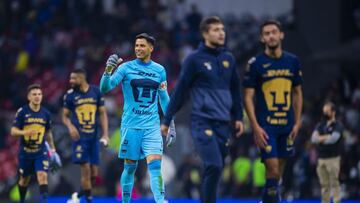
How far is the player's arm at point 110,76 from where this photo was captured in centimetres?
1460

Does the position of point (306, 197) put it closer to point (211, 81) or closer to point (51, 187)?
point (51, 187)

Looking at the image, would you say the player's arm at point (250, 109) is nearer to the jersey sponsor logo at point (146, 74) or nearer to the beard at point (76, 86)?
the jersey sponsor logo at point (146, 74)

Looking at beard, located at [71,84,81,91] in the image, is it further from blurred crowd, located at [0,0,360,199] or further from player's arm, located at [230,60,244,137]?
blurred crowd, located at [0,0,360,199]

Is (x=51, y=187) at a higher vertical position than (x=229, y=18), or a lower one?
lower

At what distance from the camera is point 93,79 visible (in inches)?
1314

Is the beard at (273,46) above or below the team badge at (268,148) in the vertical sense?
above

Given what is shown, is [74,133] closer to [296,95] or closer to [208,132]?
[296,95]

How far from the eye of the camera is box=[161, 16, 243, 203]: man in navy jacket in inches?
535

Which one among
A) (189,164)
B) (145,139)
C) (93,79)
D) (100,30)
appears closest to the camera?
(145,139)

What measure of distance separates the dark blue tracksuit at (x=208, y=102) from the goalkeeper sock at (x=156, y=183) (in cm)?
137

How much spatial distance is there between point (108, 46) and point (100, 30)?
1.47 metres

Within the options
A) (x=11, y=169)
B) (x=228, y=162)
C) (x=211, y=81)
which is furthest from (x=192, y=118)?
(x=11, y=169)

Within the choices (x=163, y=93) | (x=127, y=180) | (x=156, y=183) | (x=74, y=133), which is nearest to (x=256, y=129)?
(x=156, y=183)

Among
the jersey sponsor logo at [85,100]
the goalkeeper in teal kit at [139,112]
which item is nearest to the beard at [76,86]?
the jersey sponsor logo at [85,100]
